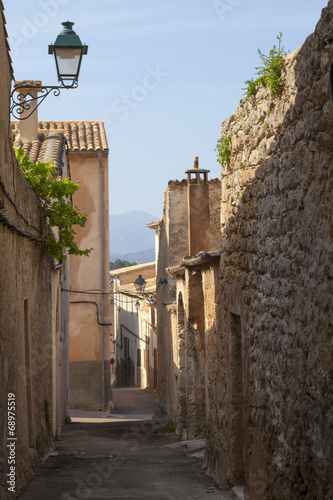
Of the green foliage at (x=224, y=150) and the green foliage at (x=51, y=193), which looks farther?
the green foliage at (x=51, y=193)

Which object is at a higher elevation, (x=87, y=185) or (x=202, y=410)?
(x=87, y=185)

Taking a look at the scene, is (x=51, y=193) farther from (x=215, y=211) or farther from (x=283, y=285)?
(x=215, y=211)

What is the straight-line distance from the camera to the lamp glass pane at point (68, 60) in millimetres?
8742

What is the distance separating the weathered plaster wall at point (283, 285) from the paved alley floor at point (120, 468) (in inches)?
28.9

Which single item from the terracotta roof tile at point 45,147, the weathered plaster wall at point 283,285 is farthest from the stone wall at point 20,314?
the terracotta roof tile at point 45,147

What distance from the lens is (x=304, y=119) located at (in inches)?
198

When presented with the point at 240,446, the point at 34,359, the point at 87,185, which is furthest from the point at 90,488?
the point at 87,185

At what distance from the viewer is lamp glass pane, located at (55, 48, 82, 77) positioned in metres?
8.74

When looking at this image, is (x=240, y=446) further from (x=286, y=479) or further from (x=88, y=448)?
(x=88, y=448)

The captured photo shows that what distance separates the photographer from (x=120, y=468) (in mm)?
9609

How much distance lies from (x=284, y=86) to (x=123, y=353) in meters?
40.1

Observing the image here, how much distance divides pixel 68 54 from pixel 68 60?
0.07 m

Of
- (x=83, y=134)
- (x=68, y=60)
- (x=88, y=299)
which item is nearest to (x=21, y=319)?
(x=68, y=60)

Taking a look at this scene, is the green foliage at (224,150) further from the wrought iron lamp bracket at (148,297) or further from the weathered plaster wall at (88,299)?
the wrought iron lamp bracket at (148,297)
